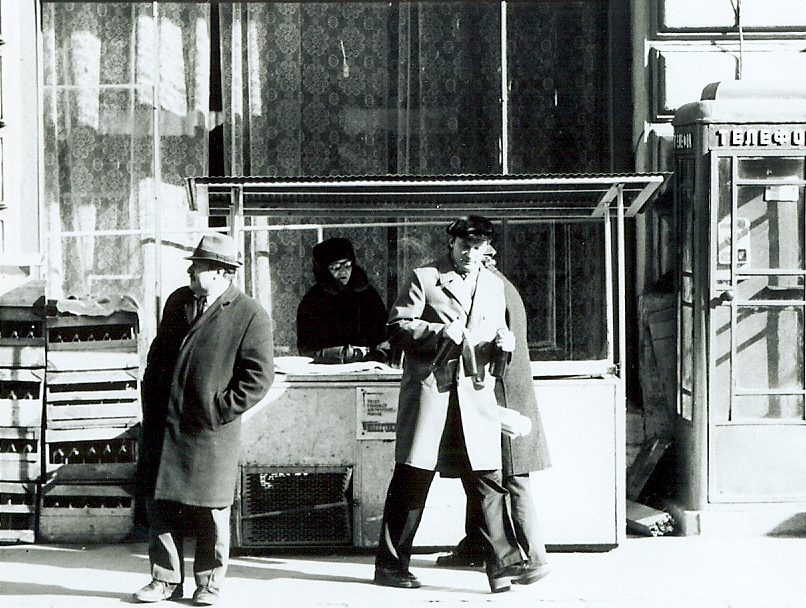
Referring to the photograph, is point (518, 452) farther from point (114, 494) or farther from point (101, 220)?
point (101, 220)

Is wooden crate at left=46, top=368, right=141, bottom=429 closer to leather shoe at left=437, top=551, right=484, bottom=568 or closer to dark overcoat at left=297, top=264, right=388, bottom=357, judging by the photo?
dark overcoat at left=297, top=264, right=388, bottom=357

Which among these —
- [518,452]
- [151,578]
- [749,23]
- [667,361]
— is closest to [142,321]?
[151,578]

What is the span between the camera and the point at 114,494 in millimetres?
8133

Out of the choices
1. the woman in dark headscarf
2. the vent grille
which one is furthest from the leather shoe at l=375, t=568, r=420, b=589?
the woman in dark headscarf

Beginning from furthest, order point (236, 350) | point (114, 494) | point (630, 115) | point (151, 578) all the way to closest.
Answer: point (630, 115)
point (114, 494)
point (151, 578)
point (236, 350)

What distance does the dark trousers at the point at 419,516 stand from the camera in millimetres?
6742

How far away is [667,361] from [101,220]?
405 cm

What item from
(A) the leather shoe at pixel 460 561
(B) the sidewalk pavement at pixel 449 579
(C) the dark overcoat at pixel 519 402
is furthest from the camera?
(A) the leather shoe at pixel 460 561

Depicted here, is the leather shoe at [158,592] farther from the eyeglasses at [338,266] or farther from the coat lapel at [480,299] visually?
the eyeglasses at [338,266]

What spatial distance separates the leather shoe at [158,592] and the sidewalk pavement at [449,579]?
0.06m

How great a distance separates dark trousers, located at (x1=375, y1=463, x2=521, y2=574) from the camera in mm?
6742

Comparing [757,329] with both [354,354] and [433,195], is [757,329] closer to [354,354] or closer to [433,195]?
[433,195]

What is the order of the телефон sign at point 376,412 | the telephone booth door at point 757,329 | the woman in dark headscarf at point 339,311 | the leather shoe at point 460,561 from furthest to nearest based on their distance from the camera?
the woman in dark headscarf at point 339,311, the telephone booth door at point 757,329, the телефон sign at point 376,412, the leather shoe at point 460,561

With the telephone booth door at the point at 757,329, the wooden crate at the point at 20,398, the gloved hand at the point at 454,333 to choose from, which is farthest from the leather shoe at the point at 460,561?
the wooden crate at the point at 20,398
